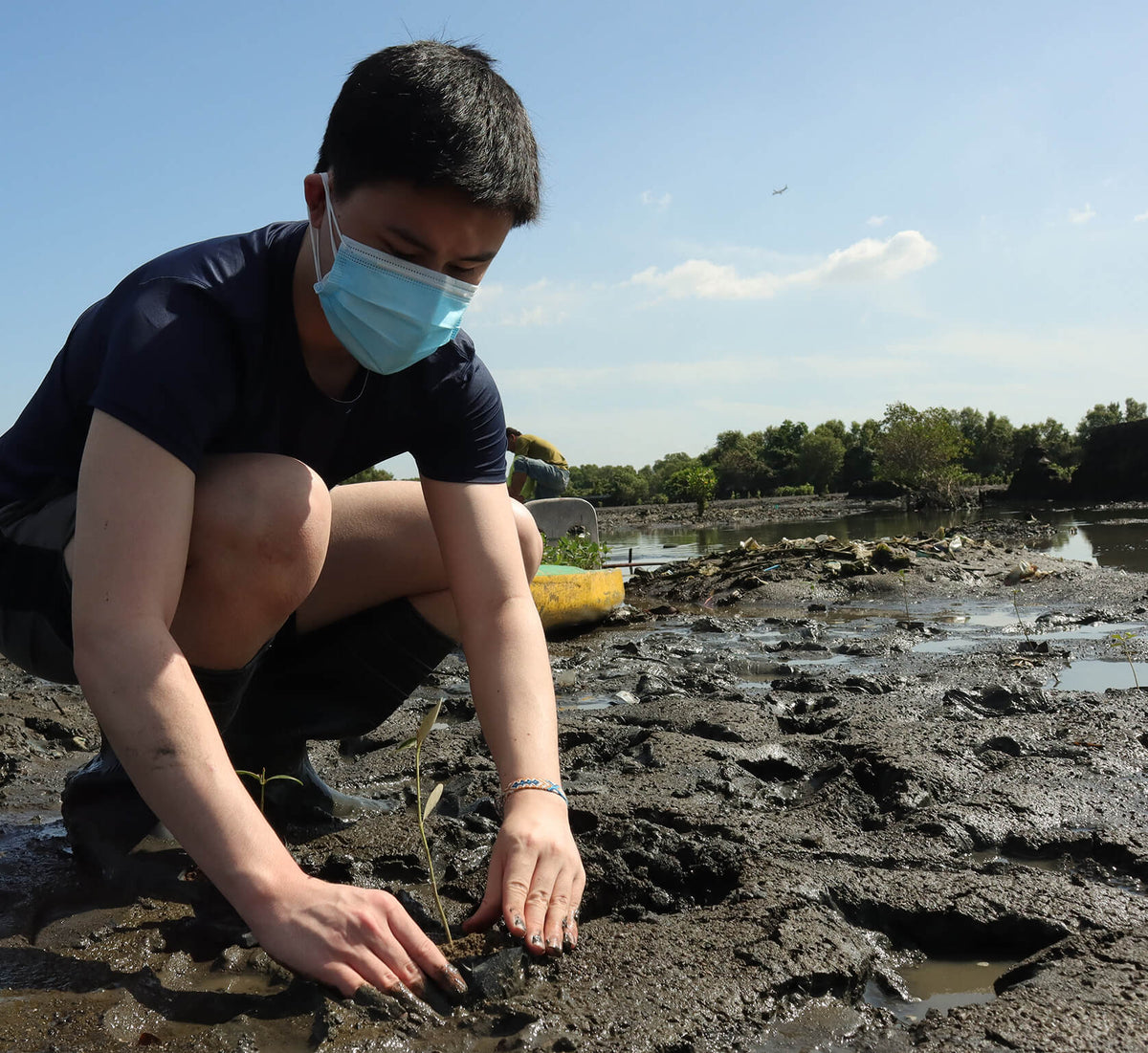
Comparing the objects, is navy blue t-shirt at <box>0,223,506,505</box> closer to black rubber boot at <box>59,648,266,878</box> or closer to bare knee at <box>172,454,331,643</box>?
bare knee at <box>172,454,331,643</box>

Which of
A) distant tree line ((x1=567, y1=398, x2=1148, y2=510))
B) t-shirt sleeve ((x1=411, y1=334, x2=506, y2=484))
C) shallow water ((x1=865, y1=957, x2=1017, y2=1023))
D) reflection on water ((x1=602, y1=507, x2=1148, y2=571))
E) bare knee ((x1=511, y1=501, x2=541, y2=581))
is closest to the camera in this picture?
shallow water ((x1=865, y1=957, x2=1017, y2=1023))

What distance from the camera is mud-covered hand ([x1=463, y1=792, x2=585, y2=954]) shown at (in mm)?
1492

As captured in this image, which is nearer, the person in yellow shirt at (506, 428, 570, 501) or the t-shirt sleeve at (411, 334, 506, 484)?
the t-shirt sleeve at (411, 334, 506, 484)

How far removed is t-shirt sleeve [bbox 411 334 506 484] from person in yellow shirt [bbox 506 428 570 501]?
7.25 metres

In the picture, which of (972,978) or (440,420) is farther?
(440,420)

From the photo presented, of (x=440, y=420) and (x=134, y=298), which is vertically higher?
(x=134, y=298)

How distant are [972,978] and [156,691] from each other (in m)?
1.44

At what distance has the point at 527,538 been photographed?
7.75ft

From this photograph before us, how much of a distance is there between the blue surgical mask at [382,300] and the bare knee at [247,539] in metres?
0.28

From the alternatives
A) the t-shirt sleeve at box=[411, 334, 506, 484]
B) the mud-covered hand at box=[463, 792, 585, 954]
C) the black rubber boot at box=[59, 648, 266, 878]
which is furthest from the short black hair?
the mud-covered hand at box=[463, 792, 585, 954]

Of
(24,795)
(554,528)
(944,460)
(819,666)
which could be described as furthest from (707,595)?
(944,460)

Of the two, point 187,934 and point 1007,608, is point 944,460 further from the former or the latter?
point 187,934

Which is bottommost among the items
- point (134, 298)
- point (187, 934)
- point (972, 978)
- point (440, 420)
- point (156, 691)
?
point (972, 978)

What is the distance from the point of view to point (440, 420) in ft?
6.70
